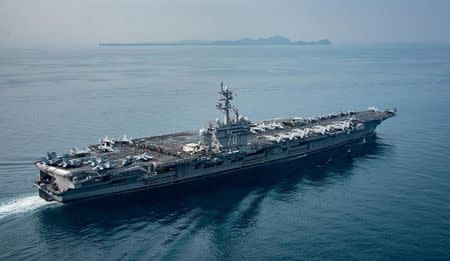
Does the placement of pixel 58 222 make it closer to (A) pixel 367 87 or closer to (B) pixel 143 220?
(B) pixel 143 220

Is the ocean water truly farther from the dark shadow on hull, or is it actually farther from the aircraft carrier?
the aircraft carrier

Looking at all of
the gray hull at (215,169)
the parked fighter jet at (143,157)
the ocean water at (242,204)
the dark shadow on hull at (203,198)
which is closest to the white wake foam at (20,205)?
the ocean water at (242,204)

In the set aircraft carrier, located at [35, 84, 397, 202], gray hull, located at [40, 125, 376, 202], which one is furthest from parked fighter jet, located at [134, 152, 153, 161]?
gray hull, located at [40, 125, 376, 202]

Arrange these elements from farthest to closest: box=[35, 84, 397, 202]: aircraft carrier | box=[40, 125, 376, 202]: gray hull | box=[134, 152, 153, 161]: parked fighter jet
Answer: box=[134, 152, 153, 161]: parked fighter jet < box=[40, 125, 376, 202]: gray hull < box=[35, 84, 397, 202]: aircraft carrier

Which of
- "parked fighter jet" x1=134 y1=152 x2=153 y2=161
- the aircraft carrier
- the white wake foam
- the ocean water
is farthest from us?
"parked fighter jet" x1=134 y1=152 x2=153 y2=161

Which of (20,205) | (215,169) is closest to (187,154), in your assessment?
(215,169)

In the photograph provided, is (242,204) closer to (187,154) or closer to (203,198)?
(203,198)
